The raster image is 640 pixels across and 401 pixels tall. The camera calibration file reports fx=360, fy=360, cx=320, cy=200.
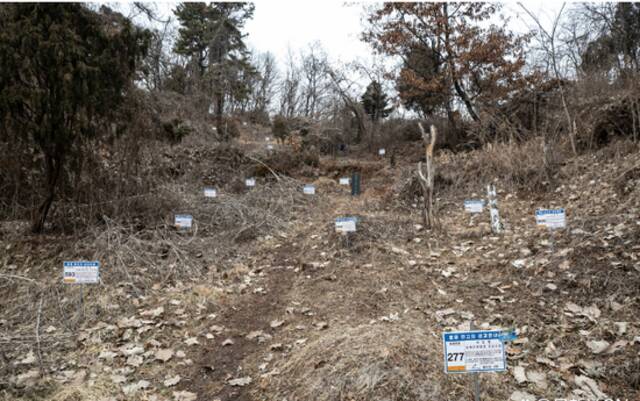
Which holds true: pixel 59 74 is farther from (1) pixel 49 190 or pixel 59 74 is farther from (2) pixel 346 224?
(2) pixel 346 224

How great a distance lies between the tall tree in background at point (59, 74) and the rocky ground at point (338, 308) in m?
1.39

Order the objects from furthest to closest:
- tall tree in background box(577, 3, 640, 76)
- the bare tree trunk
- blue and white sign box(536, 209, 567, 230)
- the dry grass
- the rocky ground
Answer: tall tree in background box(577, 3, 640, 76) → the bare tree trunk → blue and white sign box(536, 209, 567, 230) → the rocky ground → the dry grass

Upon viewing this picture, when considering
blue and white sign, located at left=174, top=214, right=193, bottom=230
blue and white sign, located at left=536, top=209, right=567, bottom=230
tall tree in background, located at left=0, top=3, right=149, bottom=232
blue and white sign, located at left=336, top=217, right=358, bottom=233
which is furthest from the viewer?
blue and white sign, located at left=174, top=214, right=193, bottom=230

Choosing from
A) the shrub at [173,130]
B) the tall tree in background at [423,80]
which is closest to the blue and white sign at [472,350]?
the shrub at [173,130]

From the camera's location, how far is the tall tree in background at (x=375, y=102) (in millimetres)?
18391

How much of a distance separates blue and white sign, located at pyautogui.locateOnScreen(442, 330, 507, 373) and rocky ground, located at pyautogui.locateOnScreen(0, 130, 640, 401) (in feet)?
1.37

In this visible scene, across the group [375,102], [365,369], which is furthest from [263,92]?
[365,369]

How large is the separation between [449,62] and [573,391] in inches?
463

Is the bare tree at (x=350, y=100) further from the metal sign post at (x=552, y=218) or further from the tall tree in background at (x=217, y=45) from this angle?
the metal sign post at (x=552, y=218)

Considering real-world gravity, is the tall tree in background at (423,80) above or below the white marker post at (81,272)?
above

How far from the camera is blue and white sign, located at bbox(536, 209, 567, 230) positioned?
4.00 m

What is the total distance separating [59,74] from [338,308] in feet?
14.7

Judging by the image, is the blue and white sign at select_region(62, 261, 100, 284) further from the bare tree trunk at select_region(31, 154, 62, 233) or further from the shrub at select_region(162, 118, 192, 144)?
the shrub at select_region(162, 118, 192, 144)

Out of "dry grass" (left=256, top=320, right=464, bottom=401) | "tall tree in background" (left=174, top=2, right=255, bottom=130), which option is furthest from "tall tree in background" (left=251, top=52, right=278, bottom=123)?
"dry grass" (left=256, top=320, right=464, bottom=401)
